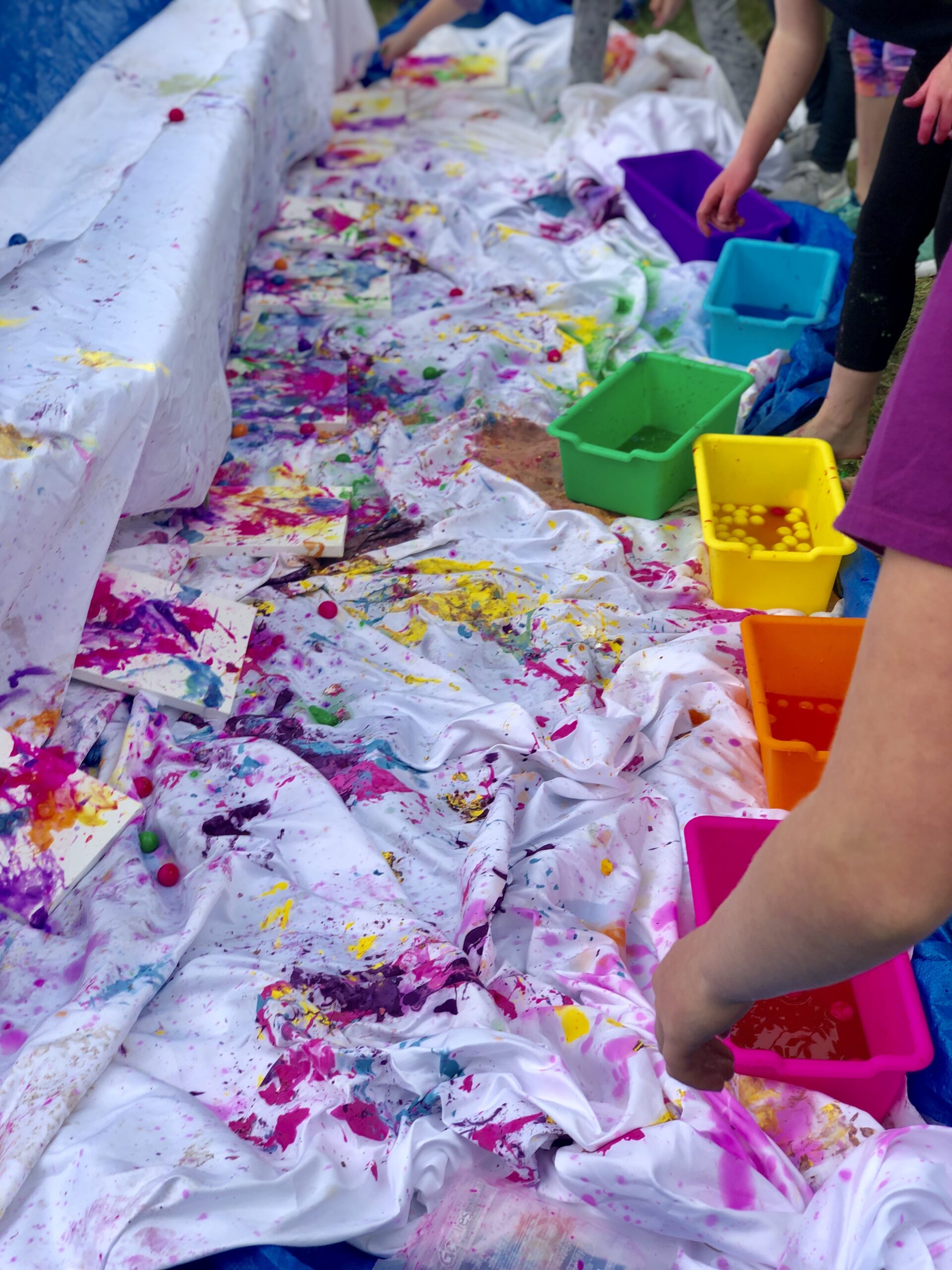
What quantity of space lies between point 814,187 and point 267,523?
10.1 feet

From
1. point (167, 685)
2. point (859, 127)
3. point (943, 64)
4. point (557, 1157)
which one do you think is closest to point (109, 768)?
point (167, 685)

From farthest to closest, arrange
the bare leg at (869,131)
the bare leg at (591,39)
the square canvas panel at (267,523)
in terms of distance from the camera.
Result: the bare leg at (591,39), the bare leg at (869,131), the square canvas panel at (267,523)

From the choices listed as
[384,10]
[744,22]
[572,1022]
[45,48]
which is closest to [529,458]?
[572,1022]

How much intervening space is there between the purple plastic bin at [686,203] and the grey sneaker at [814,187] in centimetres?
41

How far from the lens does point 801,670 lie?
6.92 ft

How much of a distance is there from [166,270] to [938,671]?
96.8 inches

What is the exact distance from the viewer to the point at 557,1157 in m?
1.34

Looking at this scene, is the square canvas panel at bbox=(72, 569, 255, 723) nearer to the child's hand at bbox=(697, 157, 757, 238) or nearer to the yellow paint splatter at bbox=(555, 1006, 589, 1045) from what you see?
the yellow paint splatter at bbox=(555, 1006, 589, 1045)

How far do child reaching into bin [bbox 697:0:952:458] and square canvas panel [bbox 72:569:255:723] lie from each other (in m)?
1.64

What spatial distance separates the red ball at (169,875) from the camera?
5.91 ft

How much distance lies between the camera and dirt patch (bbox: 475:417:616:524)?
9.36 ft

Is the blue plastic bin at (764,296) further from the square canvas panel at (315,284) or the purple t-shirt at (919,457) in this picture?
the purple t-shirt at (919,457)

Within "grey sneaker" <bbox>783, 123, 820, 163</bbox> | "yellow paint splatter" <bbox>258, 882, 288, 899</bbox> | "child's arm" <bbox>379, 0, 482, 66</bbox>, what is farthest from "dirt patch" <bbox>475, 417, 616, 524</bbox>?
"child's arm" <bbox>379, 0, 482, 66</bbox>

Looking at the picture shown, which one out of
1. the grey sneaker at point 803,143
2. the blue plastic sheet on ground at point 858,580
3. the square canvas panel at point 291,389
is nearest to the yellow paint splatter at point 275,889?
the blue plastic sheet on ground at point 858,580
